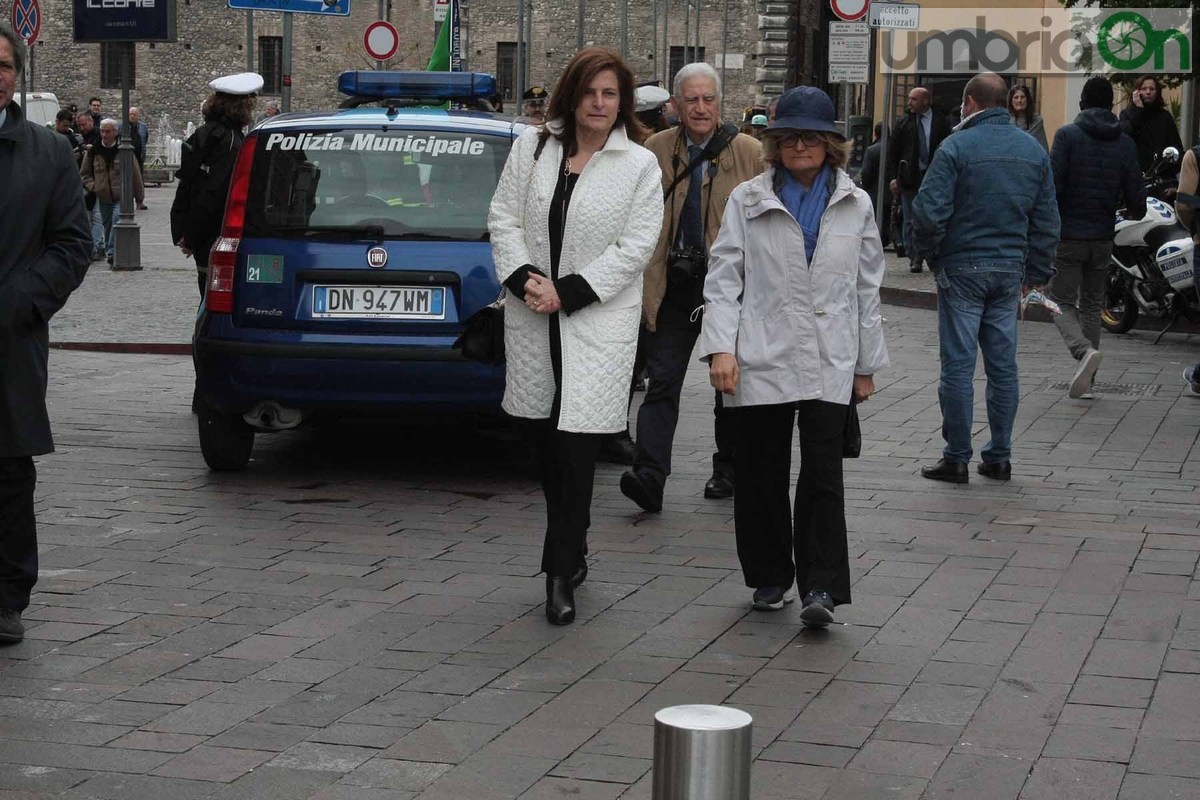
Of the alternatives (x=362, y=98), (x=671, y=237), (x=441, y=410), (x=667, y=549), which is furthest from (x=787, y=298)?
(x=362, y=98)

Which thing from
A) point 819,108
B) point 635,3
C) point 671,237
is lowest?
point 671,237

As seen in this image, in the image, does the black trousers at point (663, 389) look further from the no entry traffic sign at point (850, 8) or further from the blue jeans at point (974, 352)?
the no entry traffic sign at point (850, 8)

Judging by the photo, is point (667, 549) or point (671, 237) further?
point (671, 237)

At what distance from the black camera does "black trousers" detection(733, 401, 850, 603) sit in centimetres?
176

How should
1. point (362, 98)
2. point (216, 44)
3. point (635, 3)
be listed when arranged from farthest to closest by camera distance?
point (216, 44), point (635, 3), point (362, 98)

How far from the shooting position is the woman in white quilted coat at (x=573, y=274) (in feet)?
20.4

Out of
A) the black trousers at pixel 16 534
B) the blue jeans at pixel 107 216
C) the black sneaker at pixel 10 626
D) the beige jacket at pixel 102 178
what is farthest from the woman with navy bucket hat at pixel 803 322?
the blue jeans at pixel 107 216

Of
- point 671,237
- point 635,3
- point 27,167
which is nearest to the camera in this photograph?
point 27,167

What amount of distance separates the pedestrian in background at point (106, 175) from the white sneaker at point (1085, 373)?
14423 millimetres

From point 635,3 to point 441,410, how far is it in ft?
187

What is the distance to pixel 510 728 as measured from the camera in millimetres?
5012

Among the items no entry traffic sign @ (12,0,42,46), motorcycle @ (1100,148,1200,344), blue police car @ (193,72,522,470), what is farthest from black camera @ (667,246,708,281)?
no entry traffic sign @ (12,0,42,46)

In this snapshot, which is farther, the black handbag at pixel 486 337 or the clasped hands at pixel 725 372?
the black handbag at pixel 486 337

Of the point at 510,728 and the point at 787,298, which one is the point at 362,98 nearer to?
the point at 787,298
